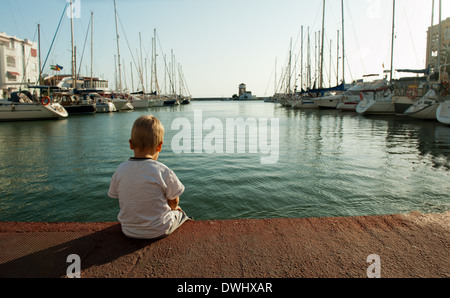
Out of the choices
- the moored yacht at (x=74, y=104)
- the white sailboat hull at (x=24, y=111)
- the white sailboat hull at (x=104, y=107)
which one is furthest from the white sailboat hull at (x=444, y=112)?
the white sailboat hull at (x=104, y=107)

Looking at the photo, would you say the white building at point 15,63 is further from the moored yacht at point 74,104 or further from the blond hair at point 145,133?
the blond hair at point 145,133

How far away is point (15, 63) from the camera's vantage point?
50719mm

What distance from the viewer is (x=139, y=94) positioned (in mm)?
71812

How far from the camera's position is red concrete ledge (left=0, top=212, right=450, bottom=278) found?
238 centimetres

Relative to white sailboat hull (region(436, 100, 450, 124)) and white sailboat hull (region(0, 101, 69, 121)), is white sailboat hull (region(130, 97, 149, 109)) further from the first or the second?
white sailboat hull (region(436, 100, 450, 124))

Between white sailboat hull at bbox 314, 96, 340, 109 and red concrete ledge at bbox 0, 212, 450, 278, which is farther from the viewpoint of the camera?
white sailboat hull at bbox 314, 96, 340, 109

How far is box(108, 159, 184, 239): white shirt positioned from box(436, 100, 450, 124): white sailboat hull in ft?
84.5

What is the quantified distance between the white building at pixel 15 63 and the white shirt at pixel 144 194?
49975 mm

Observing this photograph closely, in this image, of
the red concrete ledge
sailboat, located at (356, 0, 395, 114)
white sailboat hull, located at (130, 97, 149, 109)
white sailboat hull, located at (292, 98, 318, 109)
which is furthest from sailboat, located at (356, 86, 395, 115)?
white sailboat hull, located at (130, 97, 149, 109)


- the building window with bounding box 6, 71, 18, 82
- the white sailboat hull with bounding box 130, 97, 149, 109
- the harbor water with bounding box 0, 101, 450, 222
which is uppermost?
the building window with bounding box 6, 71, 18, 82

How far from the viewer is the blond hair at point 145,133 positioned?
2.77 metres
